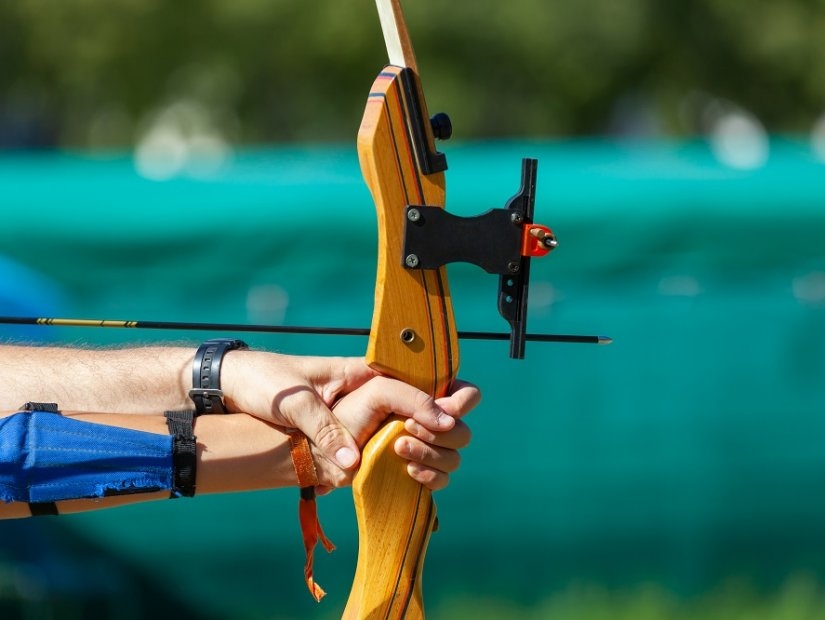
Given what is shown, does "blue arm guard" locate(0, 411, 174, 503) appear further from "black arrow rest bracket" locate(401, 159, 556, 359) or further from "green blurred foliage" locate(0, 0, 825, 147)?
"green blurred foliage" locate(0, 0, 825, 147)

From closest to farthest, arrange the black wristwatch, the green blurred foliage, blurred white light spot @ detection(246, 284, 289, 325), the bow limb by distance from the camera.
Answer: the bow limb < the black wristwatch < blurred white light spot @ detection(246, 284, 289, 325) < the green blurred foliage

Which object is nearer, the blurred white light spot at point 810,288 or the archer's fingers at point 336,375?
the archer's fingers at point 336,375

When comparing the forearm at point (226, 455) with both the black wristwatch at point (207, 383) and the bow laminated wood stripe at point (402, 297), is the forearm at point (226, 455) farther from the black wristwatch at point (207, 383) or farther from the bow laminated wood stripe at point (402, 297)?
the bow laminated wood stripe at point (402, 297)

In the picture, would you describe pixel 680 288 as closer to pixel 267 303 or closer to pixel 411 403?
pixel 267 303

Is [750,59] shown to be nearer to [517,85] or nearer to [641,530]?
[517,85]

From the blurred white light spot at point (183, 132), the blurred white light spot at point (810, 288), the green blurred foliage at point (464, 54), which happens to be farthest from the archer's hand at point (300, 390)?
the blurred white light spot at point (183, 132)

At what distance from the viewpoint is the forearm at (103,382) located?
1.92 m

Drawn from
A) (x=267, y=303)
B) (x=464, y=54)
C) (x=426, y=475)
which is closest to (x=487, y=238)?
(x=426, y=475)

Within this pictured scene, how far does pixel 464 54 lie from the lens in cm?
1438

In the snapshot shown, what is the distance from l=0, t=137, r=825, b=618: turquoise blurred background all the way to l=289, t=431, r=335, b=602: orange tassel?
157 cm

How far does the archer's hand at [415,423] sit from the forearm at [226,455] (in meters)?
0.08

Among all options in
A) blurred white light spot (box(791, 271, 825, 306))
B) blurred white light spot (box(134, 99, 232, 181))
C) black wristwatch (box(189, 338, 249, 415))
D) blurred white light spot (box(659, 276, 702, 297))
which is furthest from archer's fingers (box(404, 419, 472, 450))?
blurred white light spot (box(134, 99, 232, 181))

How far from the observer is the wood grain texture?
1656mm

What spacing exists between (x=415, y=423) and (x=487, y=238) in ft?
0.98
